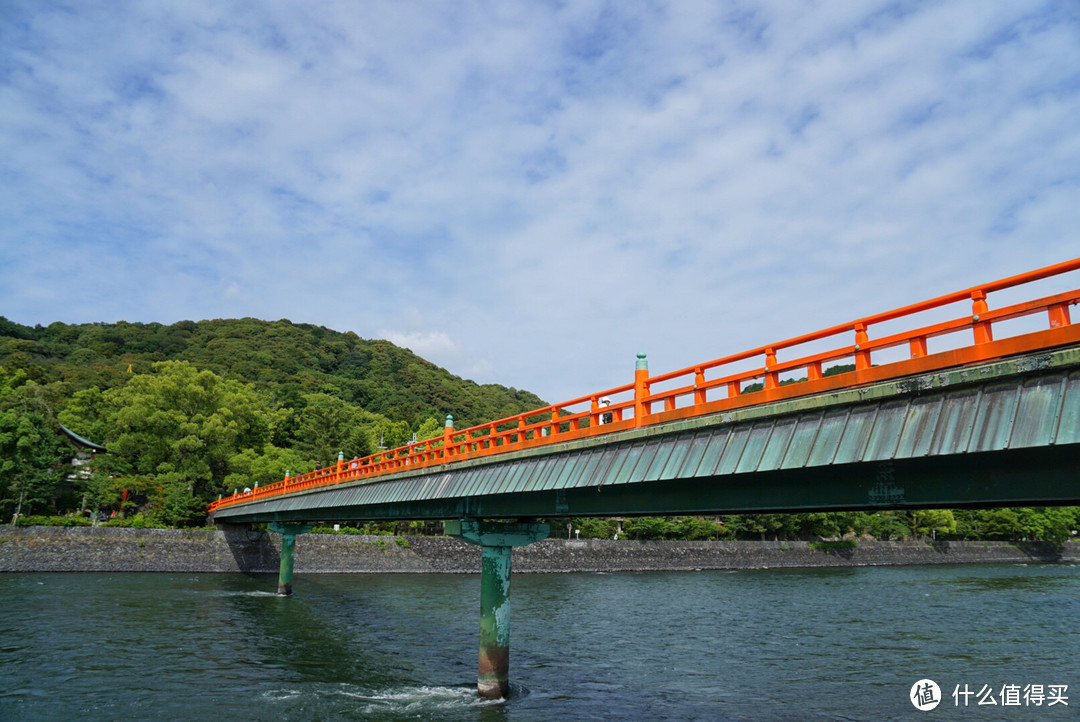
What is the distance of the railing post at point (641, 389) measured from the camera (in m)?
15.2

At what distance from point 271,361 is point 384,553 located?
105599mm

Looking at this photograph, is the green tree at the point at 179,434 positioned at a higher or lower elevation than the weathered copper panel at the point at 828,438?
higher

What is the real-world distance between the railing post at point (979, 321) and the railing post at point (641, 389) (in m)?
6.94

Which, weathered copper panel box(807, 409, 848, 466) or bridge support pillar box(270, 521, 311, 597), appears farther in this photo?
bridge support pillar box(270, 521, 311, 597)

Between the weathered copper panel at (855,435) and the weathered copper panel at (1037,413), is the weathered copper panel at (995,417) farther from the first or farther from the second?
the weathered copper panel at (855,435)

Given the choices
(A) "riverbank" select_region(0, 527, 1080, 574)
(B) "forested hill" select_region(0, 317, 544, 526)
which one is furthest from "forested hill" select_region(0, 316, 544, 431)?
(A) "riverbank" select_region(0, 527, 1080, 574)

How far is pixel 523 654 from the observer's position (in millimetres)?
27719

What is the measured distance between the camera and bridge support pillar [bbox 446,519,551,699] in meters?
20.0

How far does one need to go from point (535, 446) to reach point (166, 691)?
1321 cm

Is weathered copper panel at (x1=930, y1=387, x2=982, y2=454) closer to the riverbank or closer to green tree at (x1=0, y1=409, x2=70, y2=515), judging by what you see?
the riverbank

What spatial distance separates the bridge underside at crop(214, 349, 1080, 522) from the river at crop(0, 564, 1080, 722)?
7.56m

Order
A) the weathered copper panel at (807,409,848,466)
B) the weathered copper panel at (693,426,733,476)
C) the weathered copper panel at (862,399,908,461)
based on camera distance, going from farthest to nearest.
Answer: the weathered copper panel at (693,426,733,476) → the weathered copper panel at (807,409,848,466) → the weathered copper panel at (862,399,908,461)

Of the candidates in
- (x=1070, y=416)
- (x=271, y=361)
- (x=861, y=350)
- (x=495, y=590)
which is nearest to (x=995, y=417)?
(x=1070, y=416)

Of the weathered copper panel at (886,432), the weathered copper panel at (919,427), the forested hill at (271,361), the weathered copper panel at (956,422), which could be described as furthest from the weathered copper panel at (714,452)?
the forested hill at (271,361)
